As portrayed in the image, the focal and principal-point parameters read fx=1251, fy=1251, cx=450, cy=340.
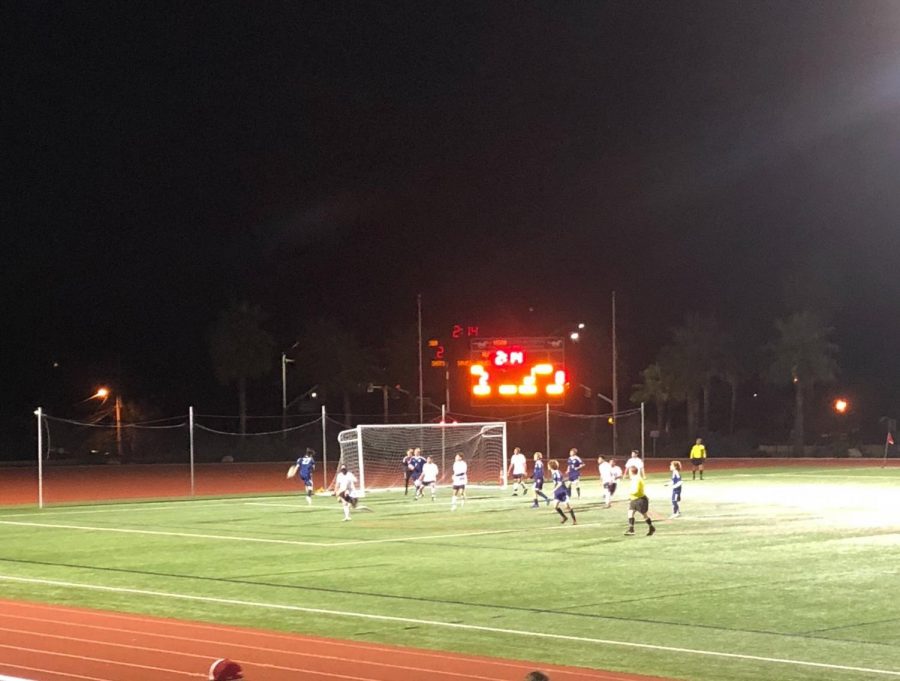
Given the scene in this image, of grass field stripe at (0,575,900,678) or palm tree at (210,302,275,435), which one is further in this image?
palm tree at (210,302,275,435)

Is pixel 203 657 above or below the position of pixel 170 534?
above

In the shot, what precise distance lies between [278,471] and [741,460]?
3154 centimetres

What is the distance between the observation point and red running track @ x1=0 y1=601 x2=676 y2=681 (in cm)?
1148

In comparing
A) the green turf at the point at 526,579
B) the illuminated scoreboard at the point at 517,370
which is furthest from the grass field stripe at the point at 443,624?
the illuminated scoreboard at the point at 517,370

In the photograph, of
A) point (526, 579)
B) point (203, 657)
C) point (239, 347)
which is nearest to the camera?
point (203, 657)

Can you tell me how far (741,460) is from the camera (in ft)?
266

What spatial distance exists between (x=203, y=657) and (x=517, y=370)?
39559 millimetres

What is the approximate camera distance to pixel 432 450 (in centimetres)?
5644

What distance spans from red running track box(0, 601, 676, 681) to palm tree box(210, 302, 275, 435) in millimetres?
81408

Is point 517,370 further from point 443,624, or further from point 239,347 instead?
point 239,347

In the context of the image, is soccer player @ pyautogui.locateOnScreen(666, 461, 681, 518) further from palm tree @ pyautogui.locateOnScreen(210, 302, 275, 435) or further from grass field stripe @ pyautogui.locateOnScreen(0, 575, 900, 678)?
palm tree @ pyautogui.locateOnScreen(210, 302, 275, 435)

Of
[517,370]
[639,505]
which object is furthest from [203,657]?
[517,370]

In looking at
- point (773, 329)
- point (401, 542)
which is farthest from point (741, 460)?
point (401, 542)

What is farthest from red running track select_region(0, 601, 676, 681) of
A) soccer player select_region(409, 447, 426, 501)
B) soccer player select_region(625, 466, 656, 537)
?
soccer player select_region(409, 447, 426, 501)
